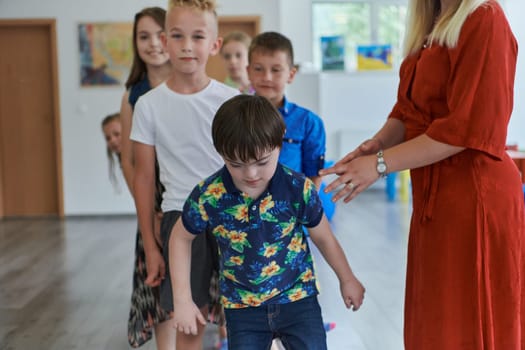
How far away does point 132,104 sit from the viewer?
89.1 inches

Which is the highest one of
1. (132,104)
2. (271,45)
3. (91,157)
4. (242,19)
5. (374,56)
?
(242,19)

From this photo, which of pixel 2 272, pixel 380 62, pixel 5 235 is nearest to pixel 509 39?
pixel 2 272

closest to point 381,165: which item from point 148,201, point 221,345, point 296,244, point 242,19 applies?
point 296,244

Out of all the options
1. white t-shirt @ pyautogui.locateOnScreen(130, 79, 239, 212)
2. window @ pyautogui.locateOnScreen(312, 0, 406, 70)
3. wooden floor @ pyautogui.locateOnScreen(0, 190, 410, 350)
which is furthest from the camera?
window @ pyautogui.locateOnScreen(312, 0, 406, 70)

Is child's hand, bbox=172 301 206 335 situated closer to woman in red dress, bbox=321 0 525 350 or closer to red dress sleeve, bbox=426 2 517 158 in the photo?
woman in red dress, bbox=321 0 525 350

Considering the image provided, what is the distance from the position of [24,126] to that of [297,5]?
3326mm

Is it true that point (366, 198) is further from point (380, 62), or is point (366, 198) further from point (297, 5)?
point (297, 5)

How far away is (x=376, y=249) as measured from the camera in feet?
15.6

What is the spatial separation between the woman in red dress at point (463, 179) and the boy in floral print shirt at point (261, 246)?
131 mm

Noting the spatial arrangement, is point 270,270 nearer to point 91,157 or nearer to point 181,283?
point 181,283

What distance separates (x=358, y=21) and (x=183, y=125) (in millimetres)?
6625

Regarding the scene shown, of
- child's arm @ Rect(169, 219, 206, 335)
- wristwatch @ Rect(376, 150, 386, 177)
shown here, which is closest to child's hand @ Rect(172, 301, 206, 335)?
child's arm @ Rect(169, 219, 206, 335)

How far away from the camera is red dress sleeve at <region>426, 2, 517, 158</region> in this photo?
131cm

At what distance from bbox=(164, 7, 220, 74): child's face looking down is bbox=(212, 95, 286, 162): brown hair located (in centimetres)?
46
